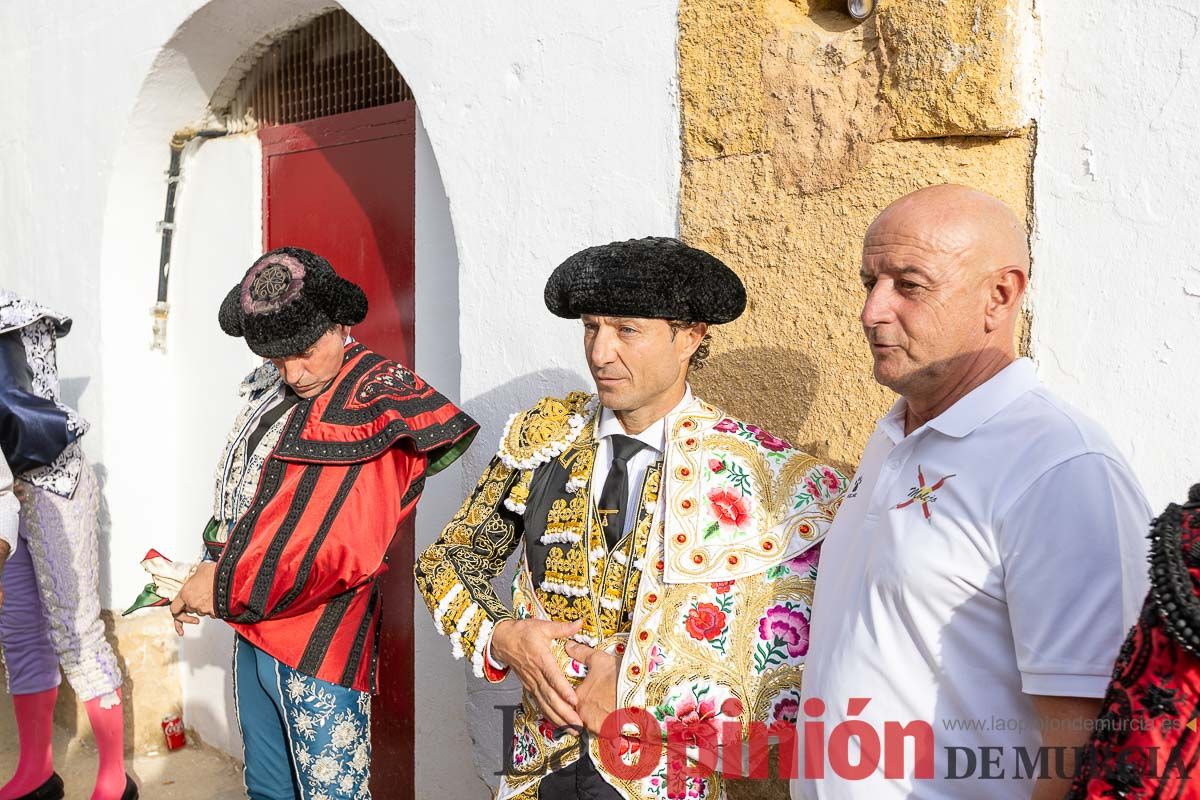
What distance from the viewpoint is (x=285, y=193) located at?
4426 millimetres

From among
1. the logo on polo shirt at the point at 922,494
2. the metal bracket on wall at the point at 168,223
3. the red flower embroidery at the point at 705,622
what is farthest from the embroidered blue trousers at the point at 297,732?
the metal bracket on wall at the point at 168,223

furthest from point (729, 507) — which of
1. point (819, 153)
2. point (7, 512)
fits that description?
point (7, 512)

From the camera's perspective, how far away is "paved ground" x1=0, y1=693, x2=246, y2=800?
440 centimetres

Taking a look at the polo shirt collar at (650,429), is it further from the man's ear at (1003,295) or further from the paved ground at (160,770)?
the paved ground at (160,770)

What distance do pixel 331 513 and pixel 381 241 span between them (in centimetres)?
154

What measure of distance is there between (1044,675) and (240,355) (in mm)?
3899

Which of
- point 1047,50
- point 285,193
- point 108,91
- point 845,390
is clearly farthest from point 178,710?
point 1047,50

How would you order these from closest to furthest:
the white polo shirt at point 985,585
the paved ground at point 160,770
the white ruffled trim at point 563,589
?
the white polo shirt at point 985,585 < the white ruffled trim at point 563,589 < the paved ground at point 160,770

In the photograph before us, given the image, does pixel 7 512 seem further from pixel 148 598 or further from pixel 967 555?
pixel 967 555

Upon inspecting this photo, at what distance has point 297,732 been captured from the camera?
2.83 m

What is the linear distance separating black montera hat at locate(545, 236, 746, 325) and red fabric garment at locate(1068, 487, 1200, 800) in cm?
108

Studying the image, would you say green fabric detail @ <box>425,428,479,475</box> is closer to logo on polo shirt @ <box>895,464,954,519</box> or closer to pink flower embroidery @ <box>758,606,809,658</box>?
pink flower embroidery @ <box>758,606,809,658</box>

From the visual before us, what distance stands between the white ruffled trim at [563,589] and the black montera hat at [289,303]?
1.06 m

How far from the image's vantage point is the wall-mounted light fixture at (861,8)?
7.84ft
